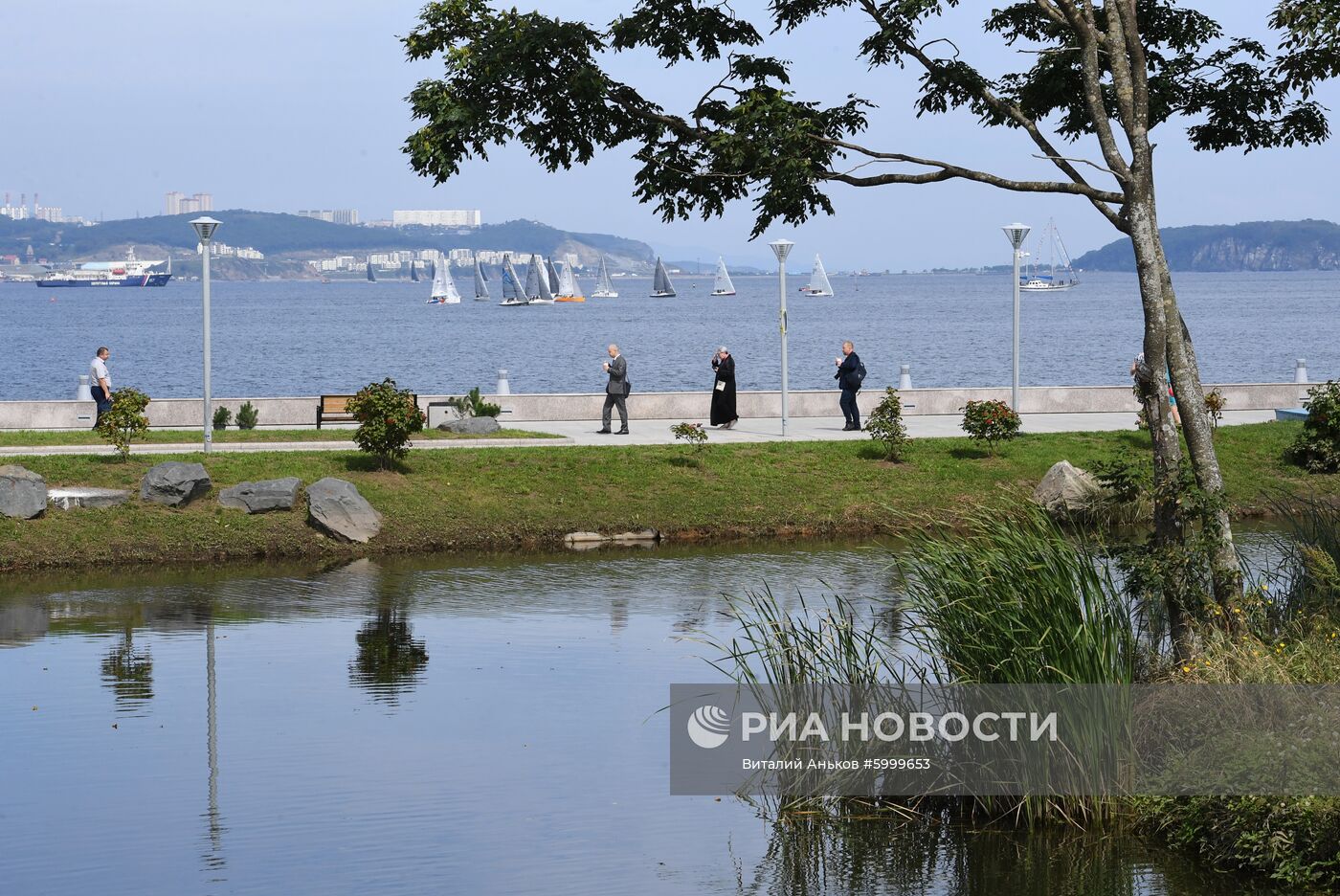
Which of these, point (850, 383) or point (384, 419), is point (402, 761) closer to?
point (384, 419)

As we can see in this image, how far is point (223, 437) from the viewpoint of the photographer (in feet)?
83.8

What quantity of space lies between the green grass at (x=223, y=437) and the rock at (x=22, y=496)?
179 inches

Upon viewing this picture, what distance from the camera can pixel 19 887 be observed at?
8.01 meters

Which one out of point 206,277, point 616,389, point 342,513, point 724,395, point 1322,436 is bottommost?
point 342,513

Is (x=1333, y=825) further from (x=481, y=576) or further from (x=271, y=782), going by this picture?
(x=481, y=576)

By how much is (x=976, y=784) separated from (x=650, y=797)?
6.87 ft

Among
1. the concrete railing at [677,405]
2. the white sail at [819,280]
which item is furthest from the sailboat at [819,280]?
the concrete railing at [677,405]

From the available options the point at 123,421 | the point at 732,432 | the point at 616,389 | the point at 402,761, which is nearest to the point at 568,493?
the point at 616,389

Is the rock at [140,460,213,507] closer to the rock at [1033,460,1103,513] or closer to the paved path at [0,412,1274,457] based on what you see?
the paved path at [0,412,1274,457]

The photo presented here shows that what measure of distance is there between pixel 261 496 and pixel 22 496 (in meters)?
3.00

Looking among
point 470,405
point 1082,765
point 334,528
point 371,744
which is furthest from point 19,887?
point 470,405

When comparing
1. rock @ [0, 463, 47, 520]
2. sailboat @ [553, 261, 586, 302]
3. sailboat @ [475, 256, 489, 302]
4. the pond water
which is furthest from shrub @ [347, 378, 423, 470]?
sailboat @ [553, 261, 586, 302]

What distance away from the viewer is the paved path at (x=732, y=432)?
23812 mm

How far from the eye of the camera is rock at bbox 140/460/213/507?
65.5ft
